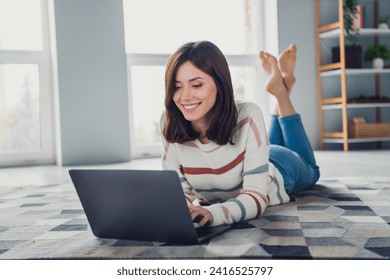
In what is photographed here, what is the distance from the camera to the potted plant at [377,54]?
379 centimetres

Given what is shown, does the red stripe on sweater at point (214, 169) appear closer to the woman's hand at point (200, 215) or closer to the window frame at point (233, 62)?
the woman's hand at point (200, 215)

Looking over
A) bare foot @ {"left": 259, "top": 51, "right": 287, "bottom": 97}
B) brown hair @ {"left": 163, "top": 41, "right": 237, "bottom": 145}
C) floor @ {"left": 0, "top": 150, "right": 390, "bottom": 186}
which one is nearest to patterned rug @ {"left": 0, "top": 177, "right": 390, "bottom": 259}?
brown hair @ {"left": 163, "top": 41, "right": 237, "bottom": 145}

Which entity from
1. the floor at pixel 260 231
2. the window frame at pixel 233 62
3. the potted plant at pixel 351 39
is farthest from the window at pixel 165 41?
the floor at pixel 260 231

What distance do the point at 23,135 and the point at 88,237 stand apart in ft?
8.37

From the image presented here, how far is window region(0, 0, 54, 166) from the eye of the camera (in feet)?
11.2

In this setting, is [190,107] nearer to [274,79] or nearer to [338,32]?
[274,79]

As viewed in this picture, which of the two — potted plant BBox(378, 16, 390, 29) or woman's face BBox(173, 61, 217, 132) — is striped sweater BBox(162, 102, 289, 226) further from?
potted plant BBox(378, 16, 390, 29)

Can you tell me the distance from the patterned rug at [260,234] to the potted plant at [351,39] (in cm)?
222

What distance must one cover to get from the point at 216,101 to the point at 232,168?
0.19m

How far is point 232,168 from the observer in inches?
50.4

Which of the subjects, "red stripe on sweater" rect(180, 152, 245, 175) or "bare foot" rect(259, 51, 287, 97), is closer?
A: "red stripe on sweater" rect(180, 152, 245, 175)

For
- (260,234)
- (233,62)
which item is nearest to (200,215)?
(260,234)

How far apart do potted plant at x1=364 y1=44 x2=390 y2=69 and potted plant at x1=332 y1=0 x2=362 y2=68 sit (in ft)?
0.32
